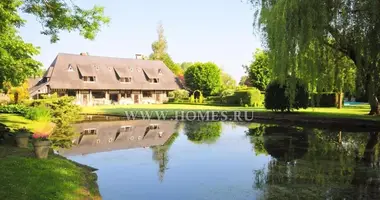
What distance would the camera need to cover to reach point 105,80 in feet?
137

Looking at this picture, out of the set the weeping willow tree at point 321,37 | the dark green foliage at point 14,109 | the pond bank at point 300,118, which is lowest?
the pond bank at point 300,118

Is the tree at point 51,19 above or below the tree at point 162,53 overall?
below

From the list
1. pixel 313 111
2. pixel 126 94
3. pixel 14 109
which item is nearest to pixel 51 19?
pixel 14 109

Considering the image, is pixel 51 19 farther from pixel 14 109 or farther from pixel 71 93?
pixel 71 93

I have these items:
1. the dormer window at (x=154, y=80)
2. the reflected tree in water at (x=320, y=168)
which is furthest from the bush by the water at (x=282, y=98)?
the dormer window at (x=154, y=80)

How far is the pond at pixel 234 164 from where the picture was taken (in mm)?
6750

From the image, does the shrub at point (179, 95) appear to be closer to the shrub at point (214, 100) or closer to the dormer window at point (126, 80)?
the shrub at point (214, 100)

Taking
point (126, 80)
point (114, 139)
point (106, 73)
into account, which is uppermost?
point (106, 73)

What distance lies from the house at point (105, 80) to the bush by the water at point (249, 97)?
12838 mm

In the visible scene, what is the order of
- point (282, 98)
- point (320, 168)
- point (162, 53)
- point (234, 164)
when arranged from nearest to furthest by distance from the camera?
1. point (320, 168)
2. point (234, 164)
3. point (282, 98)
4. point (162, 53)

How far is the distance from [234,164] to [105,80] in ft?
115

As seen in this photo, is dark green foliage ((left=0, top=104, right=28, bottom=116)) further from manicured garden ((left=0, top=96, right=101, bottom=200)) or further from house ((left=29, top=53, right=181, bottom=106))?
house ((left=29, top=53, right=181, bottom=106))

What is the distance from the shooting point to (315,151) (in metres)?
11.1

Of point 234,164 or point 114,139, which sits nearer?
point 234,164
